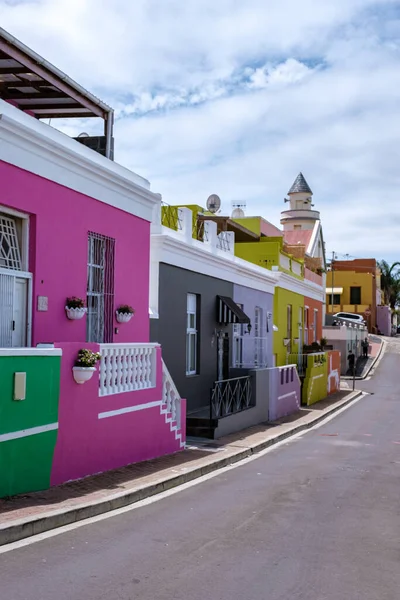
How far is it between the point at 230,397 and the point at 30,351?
920 centimetres

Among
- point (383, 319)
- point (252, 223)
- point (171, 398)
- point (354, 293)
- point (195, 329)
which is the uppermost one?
point (354, 293)

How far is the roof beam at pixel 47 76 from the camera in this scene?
11.5 meters

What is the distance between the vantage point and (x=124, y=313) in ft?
43.1

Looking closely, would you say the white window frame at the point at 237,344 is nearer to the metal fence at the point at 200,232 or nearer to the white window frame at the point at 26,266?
the metal fence at the point at 200,232

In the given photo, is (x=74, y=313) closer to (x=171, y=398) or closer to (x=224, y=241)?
(x=171, y=398)

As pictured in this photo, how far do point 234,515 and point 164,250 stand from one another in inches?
327

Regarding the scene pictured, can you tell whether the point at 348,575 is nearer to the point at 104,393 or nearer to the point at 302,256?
the point at 104,393

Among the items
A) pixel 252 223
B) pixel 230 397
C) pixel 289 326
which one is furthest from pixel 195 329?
pixel 252 223

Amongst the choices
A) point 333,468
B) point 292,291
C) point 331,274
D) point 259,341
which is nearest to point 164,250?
point 333,468

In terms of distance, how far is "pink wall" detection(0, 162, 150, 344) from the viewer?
1050cm

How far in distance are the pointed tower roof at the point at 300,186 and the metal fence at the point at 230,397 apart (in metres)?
49.1

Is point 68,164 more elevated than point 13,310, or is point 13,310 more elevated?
point 68,164

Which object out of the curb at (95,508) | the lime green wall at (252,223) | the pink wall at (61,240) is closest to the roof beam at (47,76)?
the pink wall at (61,240)

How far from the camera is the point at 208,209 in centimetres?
2647
